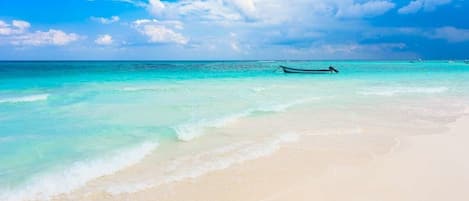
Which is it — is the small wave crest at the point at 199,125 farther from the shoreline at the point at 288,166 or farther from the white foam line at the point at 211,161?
the white foam line at the point at 211,161

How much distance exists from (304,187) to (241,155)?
1.70 meters

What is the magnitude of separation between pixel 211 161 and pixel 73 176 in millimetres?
2017

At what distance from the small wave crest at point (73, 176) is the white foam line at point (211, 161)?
2.13 feet

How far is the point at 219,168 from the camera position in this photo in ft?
18.5

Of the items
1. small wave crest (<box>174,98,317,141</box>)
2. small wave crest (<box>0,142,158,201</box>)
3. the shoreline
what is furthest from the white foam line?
small wave crest (<box>174,98,317,141</box>)

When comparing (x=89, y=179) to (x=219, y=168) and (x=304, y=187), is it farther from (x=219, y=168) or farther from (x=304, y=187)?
(x=304, y=187)

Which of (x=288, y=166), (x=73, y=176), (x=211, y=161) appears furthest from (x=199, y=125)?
(x=73, y=176)

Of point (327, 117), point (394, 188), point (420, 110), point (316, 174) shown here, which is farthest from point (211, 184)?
point (420, 110)

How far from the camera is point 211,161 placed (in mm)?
6016

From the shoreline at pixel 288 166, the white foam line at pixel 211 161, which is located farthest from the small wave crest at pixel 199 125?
the white foam line at pixel 211 161

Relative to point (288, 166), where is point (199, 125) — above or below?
below

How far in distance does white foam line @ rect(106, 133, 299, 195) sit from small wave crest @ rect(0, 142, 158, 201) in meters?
0.65

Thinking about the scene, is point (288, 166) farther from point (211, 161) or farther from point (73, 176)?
point (73, 176)

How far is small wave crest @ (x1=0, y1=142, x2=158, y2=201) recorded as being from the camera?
4.70 meters
